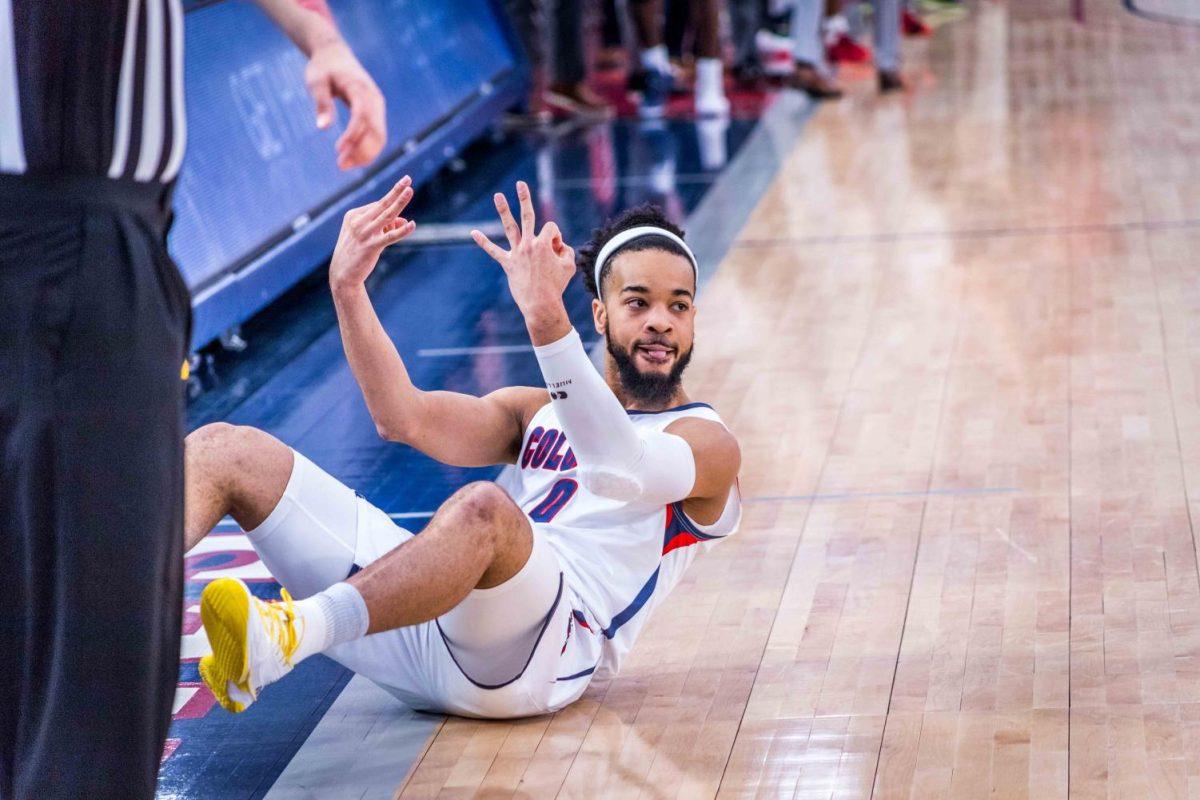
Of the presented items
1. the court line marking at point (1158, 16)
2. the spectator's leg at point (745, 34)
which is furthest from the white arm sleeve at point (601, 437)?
the court line marking at point (1158, 16)

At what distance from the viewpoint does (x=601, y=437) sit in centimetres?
275

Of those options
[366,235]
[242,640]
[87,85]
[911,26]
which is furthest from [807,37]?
[87,85]

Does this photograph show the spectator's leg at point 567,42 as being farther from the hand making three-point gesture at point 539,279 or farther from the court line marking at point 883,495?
the hand making three-point gesture at point 539,279

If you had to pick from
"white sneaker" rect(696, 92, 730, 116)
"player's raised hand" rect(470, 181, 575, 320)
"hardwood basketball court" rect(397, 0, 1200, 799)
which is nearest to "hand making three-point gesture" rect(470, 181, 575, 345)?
"player's raised hand" rect(470, 181, 575, 320)

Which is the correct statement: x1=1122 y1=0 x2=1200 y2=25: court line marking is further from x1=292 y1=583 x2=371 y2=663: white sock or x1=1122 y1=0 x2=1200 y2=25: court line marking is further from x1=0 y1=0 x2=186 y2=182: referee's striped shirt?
x1=0 y1=0 x2=186 y2=182: referee's striped shirt

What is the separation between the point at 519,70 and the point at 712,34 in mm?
1340

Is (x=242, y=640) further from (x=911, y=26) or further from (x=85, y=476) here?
(x=911, y=26)

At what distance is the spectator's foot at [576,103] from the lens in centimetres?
1159

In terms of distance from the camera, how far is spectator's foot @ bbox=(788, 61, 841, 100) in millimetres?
11852

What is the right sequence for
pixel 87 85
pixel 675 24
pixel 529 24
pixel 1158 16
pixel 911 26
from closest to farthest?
pixel 87 85 < pixel 529 24 < pixel 675 24 < pixel 911 26 < pixel 1158 16

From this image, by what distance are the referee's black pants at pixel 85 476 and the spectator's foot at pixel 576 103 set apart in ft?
32.2

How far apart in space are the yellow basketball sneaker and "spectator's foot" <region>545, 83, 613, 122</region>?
924 cm

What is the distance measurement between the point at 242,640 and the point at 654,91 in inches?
395

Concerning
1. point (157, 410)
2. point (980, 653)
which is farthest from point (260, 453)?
point (980, 653)
